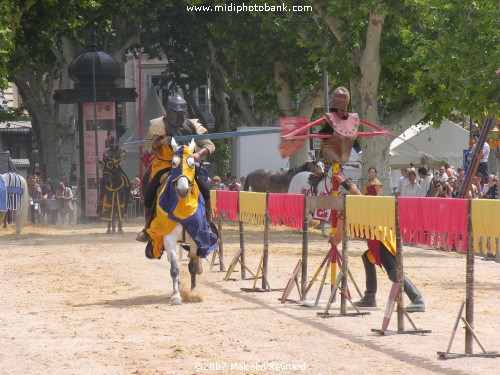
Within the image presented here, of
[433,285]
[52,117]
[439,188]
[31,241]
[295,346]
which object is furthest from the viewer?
[52,117]

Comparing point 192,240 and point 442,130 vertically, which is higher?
point 442,130

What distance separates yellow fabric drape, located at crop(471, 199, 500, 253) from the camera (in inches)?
352

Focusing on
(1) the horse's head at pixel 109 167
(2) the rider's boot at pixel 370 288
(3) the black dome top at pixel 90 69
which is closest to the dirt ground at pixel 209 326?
(2) the rider's boot at pixel 370 288

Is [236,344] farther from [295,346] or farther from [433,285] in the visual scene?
[433,285]

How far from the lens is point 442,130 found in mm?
35250

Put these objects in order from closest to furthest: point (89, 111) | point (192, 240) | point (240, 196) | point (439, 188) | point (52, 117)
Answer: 1. point (192, 240)
2. point (240, 196)
3. point (439, 188)
4. point (89, 111)
5. point (52, 117)

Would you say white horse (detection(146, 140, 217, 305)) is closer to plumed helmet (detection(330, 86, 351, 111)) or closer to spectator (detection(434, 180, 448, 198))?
plumed helmet (detection(330, 86, 351, 111))

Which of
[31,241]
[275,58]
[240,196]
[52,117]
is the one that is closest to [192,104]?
[52,117]

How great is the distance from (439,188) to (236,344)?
14.2 m

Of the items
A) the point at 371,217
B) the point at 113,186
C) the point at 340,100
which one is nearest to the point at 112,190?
the point at 113,186

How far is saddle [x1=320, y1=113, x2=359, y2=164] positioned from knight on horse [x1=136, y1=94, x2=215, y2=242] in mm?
2167

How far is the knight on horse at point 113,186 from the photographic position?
28.5m

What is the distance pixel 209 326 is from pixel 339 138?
2.49 metres

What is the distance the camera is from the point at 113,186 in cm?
2877
